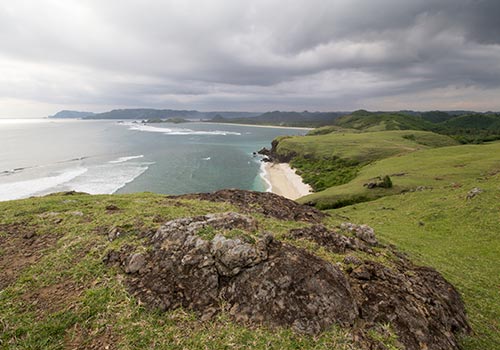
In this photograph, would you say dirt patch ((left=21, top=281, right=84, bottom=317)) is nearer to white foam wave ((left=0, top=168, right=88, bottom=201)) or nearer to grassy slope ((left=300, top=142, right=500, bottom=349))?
grassy slope ((left=300, top=142, right=500, bottom=349))

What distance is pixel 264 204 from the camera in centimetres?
2131

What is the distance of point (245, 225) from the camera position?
36.4 feet

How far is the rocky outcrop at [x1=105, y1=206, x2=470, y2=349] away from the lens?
7762mm

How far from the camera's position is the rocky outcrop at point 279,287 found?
25.5 feet

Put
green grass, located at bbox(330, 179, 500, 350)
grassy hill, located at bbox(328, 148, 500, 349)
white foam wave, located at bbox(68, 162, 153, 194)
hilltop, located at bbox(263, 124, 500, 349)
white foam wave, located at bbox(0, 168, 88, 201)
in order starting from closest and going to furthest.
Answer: green grass, located at bbox(330, 179, 500, 350)
grassy hill, located at bbox(328, 148, 500, 349)
hilltop, located at bbox(263, 124, 500, 349)
white foam wave, located at bbox(0, 168, 88, 201)
white foam wave, located at bbox(68, 162, 153, 194)

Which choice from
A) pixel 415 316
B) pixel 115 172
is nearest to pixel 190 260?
pixel 415 316

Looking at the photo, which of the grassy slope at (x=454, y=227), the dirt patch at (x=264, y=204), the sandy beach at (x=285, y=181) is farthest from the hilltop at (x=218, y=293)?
the sandy beach at (x=285, y=181)

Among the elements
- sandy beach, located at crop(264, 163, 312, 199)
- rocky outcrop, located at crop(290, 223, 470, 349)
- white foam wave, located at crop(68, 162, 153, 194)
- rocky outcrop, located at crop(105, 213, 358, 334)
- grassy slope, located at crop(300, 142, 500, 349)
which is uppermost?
rocky outcrop, located at crop(105, 213, 358, 334)

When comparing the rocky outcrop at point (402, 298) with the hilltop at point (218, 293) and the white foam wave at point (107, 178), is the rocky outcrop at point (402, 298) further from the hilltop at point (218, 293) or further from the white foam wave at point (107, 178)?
the white foam wave at point (107, 178)

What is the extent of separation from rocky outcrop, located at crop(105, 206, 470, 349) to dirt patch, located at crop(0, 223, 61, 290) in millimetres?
3737

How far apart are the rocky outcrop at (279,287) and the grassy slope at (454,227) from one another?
243 cm

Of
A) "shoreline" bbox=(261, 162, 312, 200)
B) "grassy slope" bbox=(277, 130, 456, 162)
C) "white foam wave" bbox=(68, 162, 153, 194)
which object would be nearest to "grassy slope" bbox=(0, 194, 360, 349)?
"shoreline" bbox=(261, 162, 312, 200)

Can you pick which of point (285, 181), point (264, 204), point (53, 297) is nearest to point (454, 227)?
point (264, 204)

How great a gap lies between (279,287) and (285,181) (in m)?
67.0
